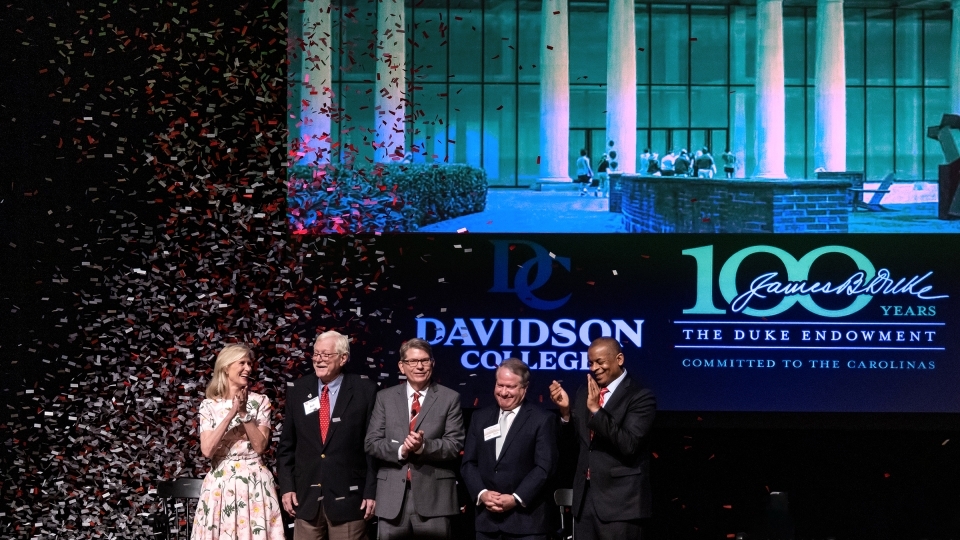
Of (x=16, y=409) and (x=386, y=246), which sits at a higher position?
(x=386, y=246)

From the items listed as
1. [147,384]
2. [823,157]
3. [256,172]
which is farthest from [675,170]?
[147,384]

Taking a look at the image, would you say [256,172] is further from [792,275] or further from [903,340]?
[903,340]

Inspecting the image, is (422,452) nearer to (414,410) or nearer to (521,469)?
(414,410)

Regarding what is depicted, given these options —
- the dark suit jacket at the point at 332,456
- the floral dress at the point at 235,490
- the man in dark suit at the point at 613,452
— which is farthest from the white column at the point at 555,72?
the floral dress at the point at 235,490

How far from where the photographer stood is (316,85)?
6680 mm

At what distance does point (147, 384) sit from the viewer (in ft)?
21.6

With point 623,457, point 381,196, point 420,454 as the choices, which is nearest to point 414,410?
point 420,454

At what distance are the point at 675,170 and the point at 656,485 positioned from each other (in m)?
1.83

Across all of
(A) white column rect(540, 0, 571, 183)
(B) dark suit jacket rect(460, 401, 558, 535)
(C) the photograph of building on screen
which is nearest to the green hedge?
(C) the photograph of building on screen

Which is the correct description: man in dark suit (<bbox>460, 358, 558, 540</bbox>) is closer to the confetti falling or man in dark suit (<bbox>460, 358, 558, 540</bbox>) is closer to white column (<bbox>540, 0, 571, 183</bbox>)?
the confetti falling

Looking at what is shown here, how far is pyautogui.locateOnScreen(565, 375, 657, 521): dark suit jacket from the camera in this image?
5.06m

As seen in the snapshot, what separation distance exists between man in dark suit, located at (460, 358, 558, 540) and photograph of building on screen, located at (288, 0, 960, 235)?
1654 millimetres

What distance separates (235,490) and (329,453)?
464 millimetres

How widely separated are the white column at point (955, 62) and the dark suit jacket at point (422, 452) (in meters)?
3.52
